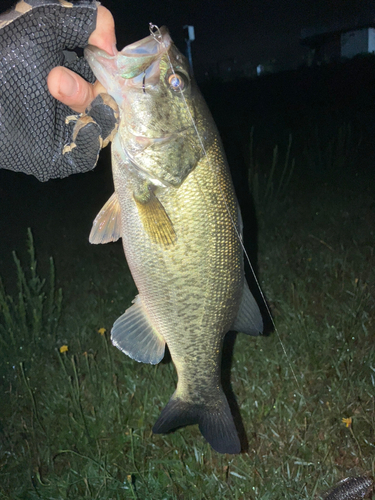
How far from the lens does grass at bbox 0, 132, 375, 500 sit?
256cm

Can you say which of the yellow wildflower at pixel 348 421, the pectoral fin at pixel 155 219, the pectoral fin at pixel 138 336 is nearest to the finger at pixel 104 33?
the pectoral fin at pixel 155 219

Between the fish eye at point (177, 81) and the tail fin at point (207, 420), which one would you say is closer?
the fish eye at point (177, 81)

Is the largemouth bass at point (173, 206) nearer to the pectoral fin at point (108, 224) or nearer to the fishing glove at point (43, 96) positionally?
the pectoral fin at point (108, 224)

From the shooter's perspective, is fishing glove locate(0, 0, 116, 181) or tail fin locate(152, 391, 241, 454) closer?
fishing glove locate(0, 0, 116, 181)

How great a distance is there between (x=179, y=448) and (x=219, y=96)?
9681mm

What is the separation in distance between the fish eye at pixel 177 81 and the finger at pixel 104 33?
0.79 feet

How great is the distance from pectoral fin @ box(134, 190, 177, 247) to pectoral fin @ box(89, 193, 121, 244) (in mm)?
135

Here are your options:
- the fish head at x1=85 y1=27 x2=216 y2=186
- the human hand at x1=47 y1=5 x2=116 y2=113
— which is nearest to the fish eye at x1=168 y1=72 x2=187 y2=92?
the fish head at x1=85 y1=27 x2=216 y2=186

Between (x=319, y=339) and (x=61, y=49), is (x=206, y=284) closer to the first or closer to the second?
(x=61, y=49)

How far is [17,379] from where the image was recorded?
10.8ft

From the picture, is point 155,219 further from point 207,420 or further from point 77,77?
point 207,420

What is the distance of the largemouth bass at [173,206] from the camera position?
1.60 metres

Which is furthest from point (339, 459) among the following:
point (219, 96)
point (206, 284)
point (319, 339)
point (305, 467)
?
point (219, 96)

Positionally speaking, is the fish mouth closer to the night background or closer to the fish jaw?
the fish jaw
